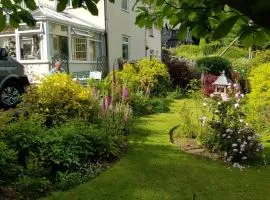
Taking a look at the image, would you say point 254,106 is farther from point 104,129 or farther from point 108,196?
point 108,196

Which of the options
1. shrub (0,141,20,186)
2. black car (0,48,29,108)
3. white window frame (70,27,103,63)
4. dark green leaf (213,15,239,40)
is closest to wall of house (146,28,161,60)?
white window frame (70,27,103,63)

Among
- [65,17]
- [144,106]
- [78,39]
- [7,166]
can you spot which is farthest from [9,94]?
[78,39]

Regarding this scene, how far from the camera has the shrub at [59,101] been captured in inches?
355

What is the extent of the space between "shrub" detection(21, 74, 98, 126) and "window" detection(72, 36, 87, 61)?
13.5 m

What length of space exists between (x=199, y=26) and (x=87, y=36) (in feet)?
70.1

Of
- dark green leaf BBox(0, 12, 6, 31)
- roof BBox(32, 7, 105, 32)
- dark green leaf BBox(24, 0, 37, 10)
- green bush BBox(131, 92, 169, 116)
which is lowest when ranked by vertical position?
green bush BBox(131, 92, 169, 116)

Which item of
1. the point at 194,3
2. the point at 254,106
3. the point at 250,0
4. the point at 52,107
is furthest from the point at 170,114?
the point at 250,0

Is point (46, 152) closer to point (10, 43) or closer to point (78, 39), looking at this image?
point (10, 43)

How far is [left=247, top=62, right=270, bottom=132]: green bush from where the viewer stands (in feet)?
34.1

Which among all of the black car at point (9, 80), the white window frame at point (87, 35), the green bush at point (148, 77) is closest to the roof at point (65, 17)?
the white window frame at point (87, 35)

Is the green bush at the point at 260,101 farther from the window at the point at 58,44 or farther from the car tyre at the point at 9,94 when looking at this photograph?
the window at the point at 58,44

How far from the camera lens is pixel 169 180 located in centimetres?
708

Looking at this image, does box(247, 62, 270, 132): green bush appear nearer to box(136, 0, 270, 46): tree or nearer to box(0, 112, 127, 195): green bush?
box(0, 112, 127, 195): green bush

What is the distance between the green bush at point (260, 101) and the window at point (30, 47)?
1165 centimetres
